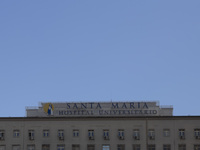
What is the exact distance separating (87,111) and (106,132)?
19.1 feet

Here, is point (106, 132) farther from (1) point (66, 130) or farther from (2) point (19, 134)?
(2) point (19, 134)

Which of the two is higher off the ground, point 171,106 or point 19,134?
point 171,106

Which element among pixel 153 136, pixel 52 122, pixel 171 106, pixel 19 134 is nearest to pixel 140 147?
pixel 153 136

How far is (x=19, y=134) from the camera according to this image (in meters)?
90.6

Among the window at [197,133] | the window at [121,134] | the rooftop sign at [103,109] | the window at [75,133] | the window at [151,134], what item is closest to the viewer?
the window at [197,133]

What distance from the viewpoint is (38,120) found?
91.2 m

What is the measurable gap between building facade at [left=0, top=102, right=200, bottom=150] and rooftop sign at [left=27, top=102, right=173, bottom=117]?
2.51ft

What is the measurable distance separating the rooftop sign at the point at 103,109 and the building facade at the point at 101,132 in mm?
764

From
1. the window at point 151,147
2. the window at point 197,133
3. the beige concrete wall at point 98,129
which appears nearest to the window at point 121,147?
the beige concrete wall at point 98,129

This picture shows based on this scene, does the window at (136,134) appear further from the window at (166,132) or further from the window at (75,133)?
the window at (75,133)

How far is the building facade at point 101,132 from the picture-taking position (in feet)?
293

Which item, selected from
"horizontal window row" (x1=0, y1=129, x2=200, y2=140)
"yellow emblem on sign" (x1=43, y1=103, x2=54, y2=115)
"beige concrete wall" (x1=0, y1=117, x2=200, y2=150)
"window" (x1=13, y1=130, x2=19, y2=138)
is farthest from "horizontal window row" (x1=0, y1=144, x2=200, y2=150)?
"yellow emblem on sign" (x1=43, y1=103, x2=54, y2=115)

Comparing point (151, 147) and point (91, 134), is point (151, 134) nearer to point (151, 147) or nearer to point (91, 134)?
point (151, 147)

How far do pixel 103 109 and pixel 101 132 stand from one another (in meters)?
4.97
